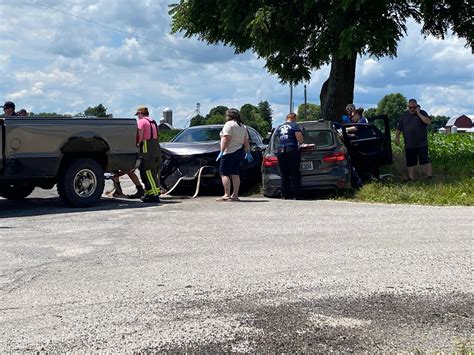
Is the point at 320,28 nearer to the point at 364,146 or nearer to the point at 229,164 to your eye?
the point at 364,146

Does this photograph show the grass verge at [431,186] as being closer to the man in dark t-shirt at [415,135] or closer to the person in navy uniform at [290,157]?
the man in dark t-shirt at [415,135]

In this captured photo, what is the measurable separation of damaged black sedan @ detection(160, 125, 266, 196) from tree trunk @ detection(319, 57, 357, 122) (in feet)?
11.7

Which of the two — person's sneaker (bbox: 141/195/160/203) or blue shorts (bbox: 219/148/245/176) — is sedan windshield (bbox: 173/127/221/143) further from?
person's sneaker (bbox: 141/195/160/203)

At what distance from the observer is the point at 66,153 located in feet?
35.6

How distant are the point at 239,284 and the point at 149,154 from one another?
23.6ft

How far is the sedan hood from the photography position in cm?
1328

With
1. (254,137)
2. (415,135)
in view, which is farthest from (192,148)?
(415,135)

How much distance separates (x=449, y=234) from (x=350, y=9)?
8.05 metres

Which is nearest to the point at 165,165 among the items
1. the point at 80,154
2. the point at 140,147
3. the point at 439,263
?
the point at 140,147

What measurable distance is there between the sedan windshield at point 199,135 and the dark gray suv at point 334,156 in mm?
1938

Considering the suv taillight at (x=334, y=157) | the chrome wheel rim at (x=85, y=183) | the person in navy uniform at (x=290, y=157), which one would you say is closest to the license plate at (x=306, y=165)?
the person in navy uniform at (x=290, y=157)

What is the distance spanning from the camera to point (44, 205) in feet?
38.3

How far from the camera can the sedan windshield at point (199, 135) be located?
14469 mm

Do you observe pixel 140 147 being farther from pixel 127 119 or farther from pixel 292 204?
pixel 292 204
